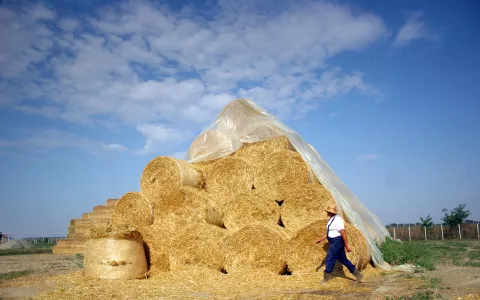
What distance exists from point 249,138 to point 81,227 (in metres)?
11.4

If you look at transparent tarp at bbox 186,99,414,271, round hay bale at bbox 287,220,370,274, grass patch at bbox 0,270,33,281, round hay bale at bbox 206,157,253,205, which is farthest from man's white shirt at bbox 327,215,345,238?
grass patch at bbox 0,270,33,281

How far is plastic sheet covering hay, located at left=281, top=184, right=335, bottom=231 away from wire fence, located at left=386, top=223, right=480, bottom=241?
18.2 metres

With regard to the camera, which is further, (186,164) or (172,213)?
(186,164)

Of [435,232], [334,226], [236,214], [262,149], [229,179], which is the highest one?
[262,149]

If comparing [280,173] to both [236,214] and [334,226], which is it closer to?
[236,214]

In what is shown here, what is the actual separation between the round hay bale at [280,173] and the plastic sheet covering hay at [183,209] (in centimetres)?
135

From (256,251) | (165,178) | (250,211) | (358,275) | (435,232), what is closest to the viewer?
(358,275)

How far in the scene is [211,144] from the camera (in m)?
11.0

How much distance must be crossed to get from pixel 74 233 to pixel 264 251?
13.3 metres

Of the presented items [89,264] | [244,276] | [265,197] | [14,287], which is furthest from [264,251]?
[14,287]

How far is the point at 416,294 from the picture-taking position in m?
5.73

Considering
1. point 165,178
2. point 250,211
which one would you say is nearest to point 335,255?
point 250,211

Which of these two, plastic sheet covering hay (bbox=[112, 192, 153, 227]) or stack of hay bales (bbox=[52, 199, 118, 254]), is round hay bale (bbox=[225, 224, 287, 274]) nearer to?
plastic sheet covering hay (bbox=[112, 192, 153, 227])

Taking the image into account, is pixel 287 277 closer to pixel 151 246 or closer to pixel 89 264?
pixel 151 246
